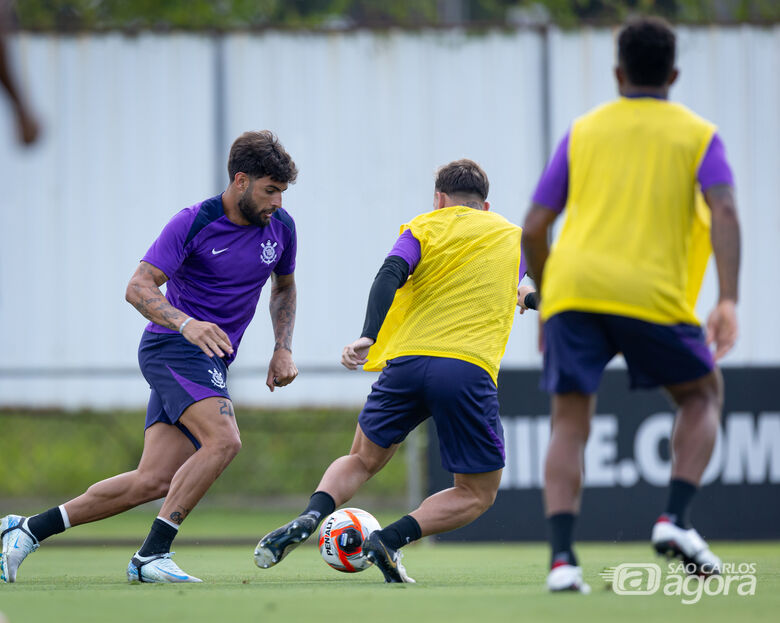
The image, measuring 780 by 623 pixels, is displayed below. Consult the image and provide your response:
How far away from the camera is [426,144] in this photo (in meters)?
13.1

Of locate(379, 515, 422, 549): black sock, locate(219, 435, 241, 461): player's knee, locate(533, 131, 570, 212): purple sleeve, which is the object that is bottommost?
locate(379, 515, 422, 549): black sock

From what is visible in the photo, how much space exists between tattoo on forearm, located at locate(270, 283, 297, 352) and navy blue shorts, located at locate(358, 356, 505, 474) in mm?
1034

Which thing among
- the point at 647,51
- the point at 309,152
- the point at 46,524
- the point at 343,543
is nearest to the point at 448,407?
the point at 343,543

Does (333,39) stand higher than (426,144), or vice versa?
(333,39)

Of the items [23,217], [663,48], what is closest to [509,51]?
[23,217]

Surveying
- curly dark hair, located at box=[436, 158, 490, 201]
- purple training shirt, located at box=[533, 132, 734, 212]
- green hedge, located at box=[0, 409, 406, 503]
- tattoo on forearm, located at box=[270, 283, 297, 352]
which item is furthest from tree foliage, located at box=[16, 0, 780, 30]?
purple training shirt, located at box=[533, 132, 734, 212]

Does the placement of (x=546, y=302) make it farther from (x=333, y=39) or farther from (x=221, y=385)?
(x=333, y=39)

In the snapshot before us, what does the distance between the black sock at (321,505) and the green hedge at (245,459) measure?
10019mm

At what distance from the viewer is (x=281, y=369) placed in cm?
649

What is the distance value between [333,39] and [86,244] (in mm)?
3596

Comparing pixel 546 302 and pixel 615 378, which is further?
pixel 615 378

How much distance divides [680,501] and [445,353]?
64.8 inches

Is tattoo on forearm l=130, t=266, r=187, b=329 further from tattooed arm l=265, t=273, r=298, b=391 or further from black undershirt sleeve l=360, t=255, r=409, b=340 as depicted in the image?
black undershirt sleeve l=360, t=255, r=409, b=340

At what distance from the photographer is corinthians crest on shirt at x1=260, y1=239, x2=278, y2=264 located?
6.34 m
